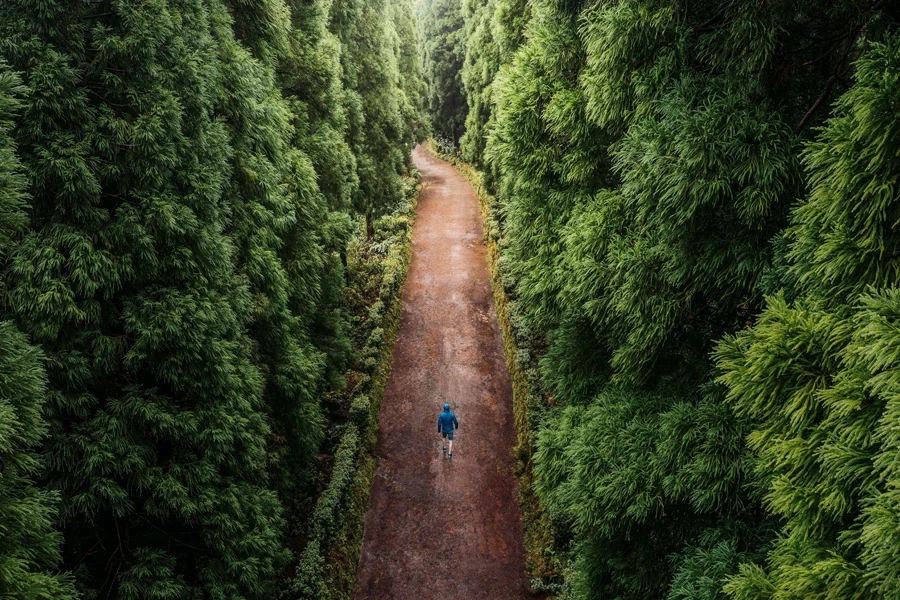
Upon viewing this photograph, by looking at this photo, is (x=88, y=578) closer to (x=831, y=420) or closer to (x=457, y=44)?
(x=831, y=420)

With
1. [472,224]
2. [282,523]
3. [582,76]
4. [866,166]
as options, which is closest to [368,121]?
[472,224]

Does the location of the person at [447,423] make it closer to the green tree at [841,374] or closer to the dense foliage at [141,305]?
the dense foliage at [141,305]

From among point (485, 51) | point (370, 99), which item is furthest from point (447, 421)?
point (485, 51)

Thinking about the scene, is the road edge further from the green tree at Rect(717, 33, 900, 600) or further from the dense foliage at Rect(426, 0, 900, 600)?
the green tree at Rect(717, 33, 900, 600)

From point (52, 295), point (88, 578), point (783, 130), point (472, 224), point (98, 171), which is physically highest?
point (783, 130)

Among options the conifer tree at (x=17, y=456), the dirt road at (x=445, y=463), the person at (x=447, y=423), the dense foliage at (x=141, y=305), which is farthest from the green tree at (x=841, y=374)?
the person at (x=447, y=423)

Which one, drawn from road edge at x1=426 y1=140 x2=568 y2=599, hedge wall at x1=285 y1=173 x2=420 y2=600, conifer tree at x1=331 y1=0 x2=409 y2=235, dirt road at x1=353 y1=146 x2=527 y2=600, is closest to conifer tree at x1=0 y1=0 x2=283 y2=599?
hedge wall at x1=285 y1=173 x2=420 y2=600
